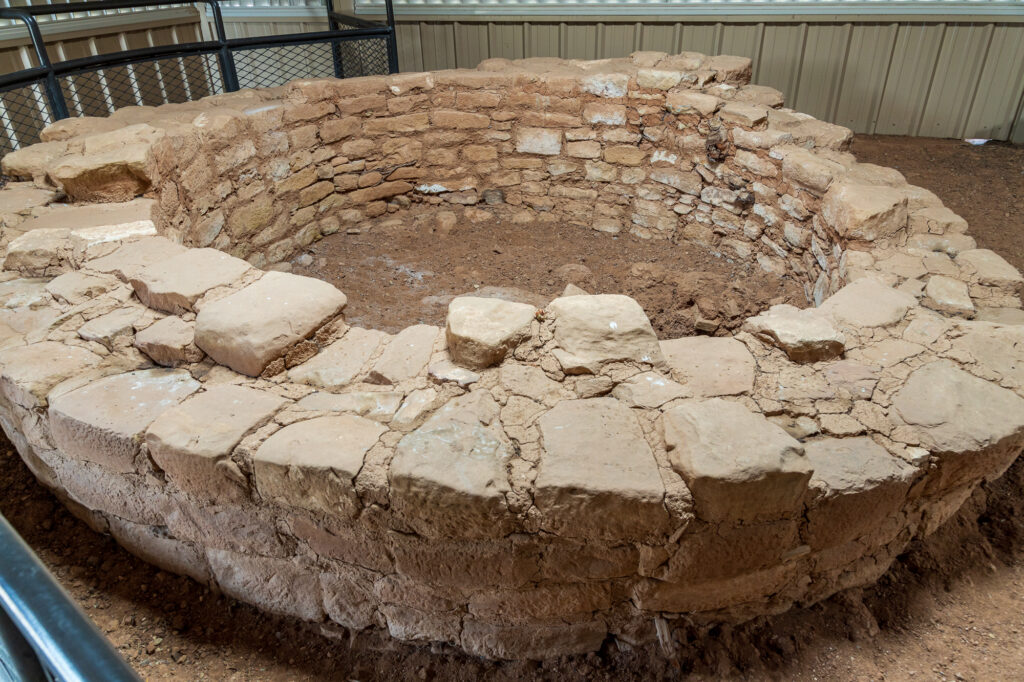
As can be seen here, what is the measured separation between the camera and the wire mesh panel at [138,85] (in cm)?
545

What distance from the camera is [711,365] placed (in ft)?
7.15

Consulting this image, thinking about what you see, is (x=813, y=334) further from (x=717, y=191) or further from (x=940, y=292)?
(x=717, y=191)

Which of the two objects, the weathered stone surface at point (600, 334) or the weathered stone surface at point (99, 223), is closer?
the weathered stone surface at point (600, 334)

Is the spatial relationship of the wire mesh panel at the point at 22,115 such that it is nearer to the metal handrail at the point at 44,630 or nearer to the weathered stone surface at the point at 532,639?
the weathered stone surface at the point at 532,639

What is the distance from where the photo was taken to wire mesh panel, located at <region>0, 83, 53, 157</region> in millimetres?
4809

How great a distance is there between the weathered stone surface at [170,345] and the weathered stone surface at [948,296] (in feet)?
8.94

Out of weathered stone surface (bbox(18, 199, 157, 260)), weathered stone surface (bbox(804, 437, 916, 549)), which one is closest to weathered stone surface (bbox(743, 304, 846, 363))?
weathered stone surface (bbox(804, 437, 916, 549))

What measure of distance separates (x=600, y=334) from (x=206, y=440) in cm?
124

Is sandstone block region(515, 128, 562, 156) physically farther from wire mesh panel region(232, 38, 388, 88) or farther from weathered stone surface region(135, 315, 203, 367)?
weathered stone surface region(135, 315, 203, 367)

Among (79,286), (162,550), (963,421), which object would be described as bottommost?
Result: (162,550)

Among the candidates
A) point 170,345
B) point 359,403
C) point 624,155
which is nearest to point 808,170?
point 624,155

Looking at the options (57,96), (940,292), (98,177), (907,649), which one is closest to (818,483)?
(907,649)

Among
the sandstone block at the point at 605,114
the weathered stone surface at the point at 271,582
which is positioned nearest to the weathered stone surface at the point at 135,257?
the weathered stone surface at the point at 271,582

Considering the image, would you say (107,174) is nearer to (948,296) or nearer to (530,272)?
(530,272)
